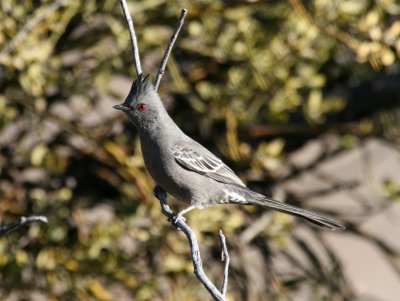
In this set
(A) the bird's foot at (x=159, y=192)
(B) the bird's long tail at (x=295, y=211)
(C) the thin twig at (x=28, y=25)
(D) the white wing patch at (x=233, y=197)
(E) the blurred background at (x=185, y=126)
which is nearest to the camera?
(B) the bird's long tail at (x=295, y=211)

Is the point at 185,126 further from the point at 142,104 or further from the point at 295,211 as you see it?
the point at 295,211

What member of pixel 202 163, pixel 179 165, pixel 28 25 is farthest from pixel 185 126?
pixel 28 25

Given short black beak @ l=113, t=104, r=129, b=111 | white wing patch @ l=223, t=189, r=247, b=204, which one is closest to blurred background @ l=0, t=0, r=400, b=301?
white wing patch @ l=223, t=189, r=247, b=204

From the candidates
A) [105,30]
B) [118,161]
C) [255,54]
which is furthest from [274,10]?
[118,161]

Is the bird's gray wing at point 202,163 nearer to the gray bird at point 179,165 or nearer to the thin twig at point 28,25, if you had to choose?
the gray bird at point 179,165

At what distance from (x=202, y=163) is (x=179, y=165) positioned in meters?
0.18

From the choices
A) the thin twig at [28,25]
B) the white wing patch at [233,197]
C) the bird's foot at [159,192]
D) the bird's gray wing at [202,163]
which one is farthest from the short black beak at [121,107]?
the white wing patch at [233,197]

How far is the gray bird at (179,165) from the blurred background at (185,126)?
42cm

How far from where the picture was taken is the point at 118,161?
192 inches

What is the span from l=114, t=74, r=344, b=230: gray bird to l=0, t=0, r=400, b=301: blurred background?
420 millimetres

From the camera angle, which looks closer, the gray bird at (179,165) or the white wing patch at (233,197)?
the gray bird at (179,165)

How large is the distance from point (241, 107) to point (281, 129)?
1.05 ft

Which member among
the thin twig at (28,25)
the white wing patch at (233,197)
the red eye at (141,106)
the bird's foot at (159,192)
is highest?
the thin twig at (28,25)

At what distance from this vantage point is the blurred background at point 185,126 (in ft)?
15.6
